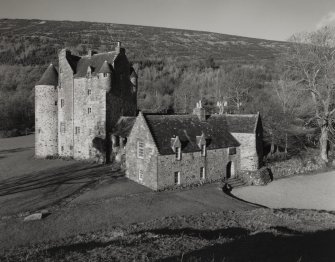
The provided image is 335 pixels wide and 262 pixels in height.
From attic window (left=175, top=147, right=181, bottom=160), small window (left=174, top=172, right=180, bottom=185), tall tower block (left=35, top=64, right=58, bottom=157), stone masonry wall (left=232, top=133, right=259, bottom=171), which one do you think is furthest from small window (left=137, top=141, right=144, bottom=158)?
tall tower block (left=35, top=64, right=58, bottom=157)

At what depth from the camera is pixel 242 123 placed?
34.9 meters

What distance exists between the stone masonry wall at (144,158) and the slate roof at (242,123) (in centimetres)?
1082

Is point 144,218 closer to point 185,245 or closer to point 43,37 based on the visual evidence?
point 185,245

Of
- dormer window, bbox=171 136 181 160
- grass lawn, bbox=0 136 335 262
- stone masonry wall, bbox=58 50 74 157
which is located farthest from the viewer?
stone masonry wall, bbox=58 50 74 157

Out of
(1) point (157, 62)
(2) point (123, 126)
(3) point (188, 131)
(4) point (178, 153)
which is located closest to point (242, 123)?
(3) point (188, 131)

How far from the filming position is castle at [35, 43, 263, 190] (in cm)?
2898

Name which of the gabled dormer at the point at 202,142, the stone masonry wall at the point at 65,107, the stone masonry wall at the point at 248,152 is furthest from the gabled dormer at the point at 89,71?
the stone masonry wall at the point at 248,152

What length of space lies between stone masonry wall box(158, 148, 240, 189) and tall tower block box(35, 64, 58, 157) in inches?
822

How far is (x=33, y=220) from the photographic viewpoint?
68.5ft

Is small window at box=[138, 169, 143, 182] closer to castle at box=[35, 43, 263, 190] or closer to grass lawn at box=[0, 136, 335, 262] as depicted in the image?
castle at box=[35, 43, 263, 190]

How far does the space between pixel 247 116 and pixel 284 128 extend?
10.1 m

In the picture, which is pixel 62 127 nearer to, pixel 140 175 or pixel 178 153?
pixel 140 175

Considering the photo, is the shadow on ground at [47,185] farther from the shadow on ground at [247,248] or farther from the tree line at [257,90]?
the tree line at [257,90]

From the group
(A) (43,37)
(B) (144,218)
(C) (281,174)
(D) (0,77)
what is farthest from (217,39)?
(B) (144,218)
